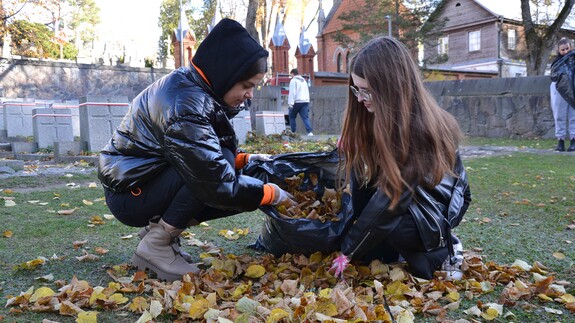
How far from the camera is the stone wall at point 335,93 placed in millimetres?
13500

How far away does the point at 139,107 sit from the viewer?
258 centimetres

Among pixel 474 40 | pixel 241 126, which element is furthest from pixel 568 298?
pixel 474 40

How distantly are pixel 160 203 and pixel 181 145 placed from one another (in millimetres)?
444

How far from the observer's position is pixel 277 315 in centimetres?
196

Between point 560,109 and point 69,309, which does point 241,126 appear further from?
point 69,309

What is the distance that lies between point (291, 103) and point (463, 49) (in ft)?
101

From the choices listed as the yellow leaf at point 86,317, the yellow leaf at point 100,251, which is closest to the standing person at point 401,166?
the yellow leaf at point 86,317

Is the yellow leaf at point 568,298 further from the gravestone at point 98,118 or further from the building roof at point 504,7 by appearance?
the building roof at point 504,7

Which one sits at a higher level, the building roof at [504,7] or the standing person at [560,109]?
the building roof at [504,7]

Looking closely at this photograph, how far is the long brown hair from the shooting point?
2357 millimetres

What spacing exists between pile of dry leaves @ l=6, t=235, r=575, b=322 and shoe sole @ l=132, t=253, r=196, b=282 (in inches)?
2.0

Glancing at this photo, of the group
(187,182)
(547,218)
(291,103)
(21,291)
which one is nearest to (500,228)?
Result: (547,218)

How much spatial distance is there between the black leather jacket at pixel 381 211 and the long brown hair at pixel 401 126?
56 mm

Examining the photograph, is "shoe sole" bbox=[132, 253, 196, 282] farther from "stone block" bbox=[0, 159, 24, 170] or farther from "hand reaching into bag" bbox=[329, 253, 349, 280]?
"stone block" bbox=[0, 159, 24, 170]
